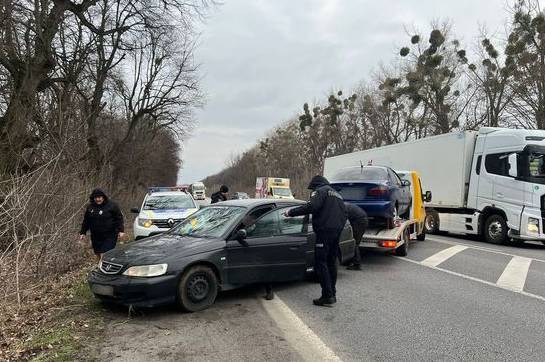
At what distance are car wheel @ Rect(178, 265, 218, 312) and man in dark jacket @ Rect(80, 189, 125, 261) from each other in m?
3.14

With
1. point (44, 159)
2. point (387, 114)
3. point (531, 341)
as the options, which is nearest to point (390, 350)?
point (531, 341)

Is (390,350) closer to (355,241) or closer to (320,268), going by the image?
(320,268)

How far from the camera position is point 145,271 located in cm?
633

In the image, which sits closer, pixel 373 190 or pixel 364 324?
pixel 364 324

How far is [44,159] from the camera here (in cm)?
1359

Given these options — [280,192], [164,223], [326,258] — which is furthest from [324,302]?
[280,192]

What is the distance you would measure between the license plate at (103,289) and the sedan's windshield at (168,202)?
8.06 meters

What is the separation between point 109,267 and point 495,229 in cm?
1232

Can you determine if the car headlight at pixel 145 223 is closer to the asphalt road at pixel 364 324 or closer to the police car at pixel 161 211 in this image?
the police car at pixel 161 211

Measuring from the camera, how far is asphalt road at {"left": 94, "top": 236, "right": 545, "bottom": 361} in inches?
204

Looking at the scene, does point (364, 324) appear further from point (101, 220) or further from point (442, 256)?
point (442, 256)

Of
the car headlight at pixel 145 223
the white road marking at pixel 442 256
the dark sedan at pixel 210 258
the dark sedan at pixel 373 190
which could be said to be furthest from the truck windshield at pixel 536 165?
the car headlight at pixel 145 223

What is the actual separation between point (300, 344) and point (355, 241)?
4478 millimetres

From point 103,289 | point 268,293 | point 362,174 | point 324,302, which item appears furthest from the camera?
point 362,174
